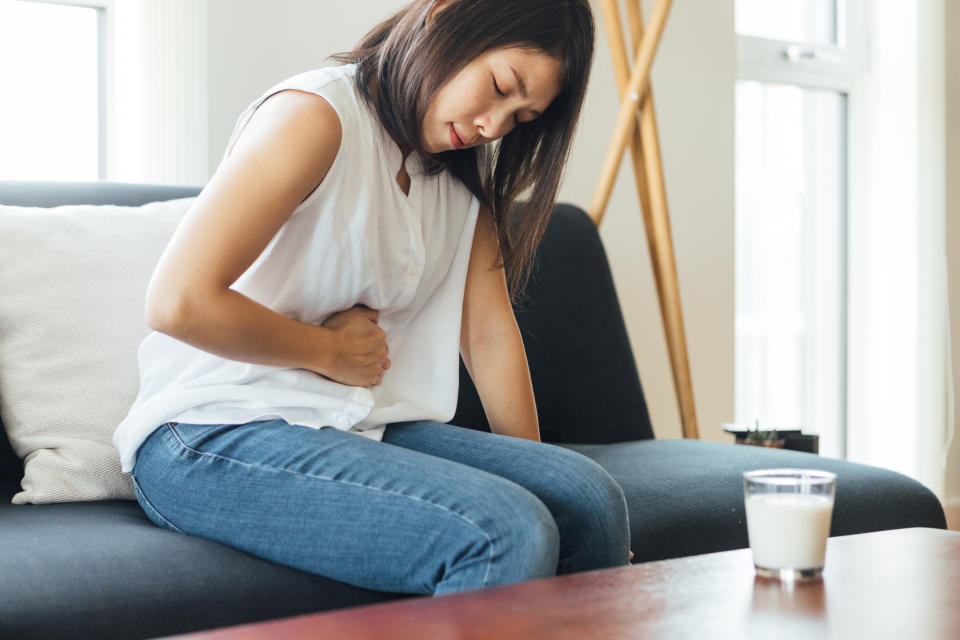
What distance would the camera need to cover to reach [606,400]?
1.98 metres

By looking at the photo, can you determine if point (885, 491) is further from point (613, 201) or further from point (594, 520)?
point (613, 201)

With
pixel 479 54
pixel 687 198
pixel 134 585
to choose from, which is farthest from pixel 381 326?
pixel 687 198

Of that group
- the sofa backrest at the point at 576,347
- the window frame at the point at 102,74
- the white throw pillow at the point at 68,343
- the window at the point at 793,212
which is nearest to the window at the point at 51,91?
the window frame at the point at 102,74

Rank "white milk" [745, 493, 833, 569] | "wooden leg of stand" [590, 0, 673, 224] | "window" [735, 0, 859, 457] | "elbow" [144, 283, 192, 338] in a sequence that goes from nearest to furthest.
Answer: "white milk" [745, 493, 833, 569] < "elbow" [144, 283, 192, 338] < "wooden leg of stand" [590, 0, 673, 224] < "window" [735, 0, 859, 457]

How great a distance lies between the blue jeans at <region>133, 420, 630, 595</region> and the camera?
94 cm

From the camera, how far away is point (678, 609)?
722 millimetres

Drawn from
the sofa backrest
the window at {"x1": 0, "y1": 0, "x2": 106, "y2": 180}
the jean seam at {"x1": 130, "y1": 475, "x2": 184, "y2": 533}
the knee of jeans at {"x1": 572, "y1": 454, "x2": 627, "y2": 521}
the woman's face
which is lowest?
the jean seam at {"x1": 130, "y1": 475, "x2": 184, "y2": 533}

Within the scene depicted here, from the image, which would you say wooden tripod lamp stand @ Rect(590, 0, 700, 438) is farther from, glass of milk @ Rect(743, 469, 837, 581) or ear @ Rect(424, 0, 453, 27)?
glass of milk @ Rect(743, 469, 837, 581)

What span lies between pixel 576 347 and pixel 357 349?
84cm

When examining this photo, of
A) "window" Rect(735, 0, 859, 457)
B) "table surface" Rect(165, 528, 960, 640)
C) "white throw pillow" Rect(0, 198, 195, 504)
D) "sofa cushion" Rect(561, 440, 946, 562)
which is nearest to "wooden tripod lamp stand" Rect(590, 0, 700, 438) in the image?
"sofa cushion" Rect(561, 440, 946, 562)

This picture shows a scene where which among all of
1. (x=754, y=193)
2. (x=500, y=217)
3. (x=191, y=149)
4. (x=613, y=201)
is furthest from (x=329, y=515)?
(x=754, y=193)

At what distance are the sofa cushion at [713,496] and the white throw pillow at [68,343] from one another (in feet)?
2.35

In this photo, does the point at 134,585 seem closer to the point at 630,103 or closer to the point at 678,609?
the point at 678,609

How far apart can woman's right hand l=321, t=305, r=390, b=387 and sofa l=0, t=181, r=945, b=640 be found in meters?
0.24
